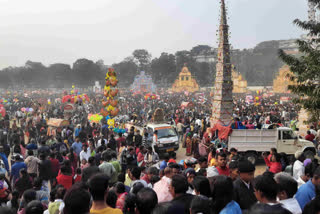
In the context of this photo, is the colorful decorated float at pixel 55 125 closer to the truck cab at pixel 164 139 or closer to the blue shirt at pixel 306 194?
the truck cab at pixel 164 139

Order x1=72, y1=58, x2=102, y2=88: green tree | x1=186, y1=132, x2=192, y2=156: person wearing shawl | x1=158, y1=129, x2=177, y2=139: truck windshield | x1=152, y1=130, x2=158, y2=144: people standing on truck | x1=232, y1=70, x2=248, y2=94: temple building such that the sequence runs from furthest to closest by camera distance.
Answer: x1=72, y1=58, x2=102, y2=88: green tree → x1=232, y1=70, x2=248, y2=94: temple building → x1=186, y1=132, x2=192, y2=156: person wearing shawl → x1=158, y1=129, x2=177, y2=139: truck windshield → x1=152, y1=130, x2=158, y2=144: people standing on truck

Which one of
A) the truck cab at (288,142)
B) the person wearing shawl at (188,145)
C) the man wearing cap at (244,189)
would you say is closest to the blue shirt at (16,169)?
the man wearing cap at (244,189)

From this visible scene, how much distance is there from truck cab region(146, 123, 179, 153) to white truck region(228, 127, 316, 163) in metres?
2.59

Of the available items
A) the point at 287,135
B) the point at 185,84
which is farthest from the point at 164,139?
the point at 185,84

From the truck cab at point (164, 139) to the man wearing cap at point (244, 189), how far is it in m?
8.34

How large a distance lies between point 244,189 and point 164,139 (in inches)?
350

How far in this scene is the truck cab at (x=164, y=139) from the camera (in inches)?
494

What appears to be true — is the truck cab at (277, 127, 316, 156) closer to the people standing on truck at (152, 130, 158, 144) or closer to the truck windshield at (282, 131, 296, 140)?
the truck windshield at (282, 131, 296, 140)

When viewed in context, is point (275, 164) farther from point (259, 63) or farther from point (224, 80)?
point (259, 63)

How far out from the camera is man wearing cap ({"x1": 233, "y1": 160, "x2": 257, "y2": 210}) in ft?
12.5

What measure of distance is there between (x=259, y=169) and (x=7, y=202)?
878cm

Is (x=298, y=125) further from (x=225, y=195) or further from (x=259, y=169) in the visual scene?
(x=225, y=195)

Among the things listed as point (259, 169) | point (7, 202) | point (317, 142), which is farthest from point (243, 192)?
point (317, 142)

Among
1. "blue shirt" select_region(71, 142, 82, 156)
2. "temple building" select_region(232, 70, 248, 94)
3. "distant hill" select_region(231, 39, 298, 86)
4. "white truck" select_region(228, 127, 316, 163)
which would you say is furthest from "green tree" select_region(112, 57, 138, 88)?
"blue shirt" select_region(71, 142, 82, 156)
